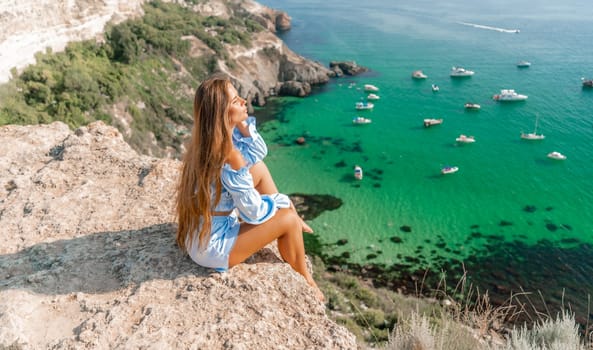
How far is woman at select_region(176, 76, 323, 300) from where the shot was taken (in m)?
4.42

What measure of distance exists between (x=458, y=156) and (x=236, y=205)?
33873mm

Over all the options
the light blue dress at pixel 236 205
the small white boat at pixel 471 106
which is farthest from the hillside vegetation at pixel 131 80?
the small white boat at pixel 471 106

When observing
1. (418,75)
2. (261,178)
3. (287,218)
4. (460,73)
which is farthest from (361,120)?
(287,218)

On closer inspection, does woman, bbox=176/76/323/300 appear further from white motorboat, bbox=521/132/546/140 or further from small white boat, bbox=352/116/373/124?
white motorboat, bbox=521/132/546/140

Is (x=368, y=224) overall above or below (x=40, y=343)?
below

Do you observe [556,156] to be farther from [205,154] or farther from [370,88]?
[205,154]

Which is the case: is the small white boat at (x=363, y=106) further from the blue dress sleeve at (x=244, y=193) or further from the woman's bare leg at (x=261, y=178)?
the blue dress sleeve at (x=244, y=193)

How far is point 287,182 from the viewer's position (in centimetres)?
3022

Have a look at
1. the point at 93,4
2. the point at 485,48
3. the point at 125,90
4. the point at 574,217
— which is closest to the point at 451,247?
the point at 574,217

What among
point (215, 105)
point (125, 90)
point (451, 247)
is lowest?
point (451, 247)

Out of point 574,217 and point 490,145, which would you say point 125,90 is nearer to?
point 490,145

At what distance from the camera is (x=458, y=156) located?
3491 centimetres

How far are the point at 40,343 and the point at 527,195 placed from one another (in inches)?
1241

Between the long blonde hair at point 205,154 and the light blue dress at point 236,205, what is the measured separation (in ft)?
0.37
